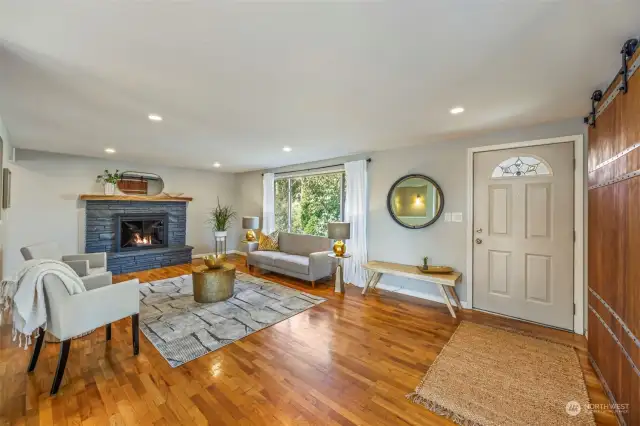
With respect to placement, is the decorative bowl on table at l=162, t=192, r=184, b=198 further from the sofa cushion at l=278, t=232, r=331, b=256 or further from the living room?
→ the sofa cushion at l=278, t=232, r=331, b=256

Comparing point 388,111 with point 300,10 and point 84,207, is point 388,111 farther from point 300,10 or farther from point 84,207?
point 84,207

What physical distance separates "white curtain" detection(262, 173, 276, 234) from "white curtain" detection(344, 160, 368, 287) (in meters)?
2.22

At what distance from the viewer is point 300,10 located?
128 cm

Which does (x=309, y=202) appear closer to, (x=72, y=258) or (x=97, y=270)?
(x=97, y=270)

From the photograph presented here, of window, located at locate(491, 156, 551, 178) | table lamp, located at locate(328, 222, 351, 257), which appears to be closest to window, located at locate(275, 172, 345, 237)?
table lamp, located at locate(328, 222, 351, 257)

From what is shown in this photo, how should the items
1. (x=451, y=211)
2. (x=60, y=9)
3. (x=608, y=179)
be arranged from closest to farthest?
(x=60, y=9), (x=608, y=179), (x=451, y=211)

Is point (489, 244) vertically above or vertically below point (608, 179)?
below

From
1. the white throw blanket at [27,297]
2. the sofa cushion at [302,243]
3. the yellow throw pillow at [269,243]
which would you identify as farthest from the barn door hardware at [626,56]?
the yellow throw pillow at [269,243]

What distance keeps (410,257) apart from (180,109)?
360 centimetres

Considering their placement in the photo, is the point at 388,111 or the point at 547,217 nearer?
the point at 388,111

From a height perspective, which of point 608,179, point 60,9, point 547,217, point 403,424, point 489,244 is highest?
point 60,9

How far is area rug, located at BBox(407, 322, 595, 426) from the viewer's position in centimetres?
169

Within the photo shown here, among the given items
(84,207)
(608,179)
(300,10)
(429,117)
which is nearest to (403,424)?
(608,179)

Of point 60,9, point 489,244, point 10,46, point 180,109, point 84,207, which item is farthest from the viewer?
point 84,207
